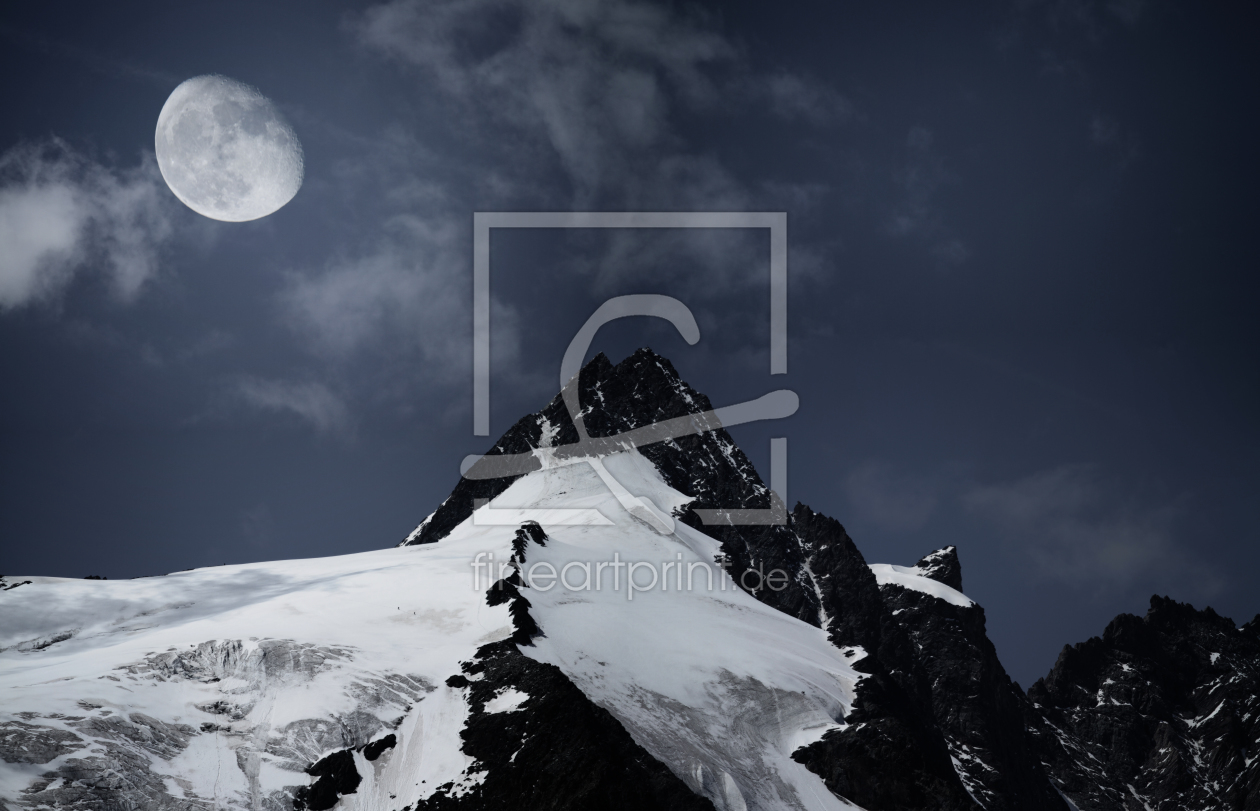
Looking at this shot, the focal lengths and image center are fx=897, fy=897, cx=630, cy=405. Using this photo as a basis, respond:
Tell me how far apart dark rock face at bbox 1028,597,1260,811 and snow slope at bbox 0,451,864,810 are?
76.6 m

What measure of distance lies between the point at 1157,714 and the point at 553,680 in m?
145

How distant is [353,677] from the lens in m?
63.0

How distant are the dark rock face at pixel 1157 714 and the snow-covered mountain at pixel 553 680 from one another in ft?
2.93

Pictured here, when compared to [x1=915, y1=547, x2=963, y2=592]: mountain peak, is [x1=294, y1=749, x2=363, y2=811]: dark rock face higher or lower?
lower

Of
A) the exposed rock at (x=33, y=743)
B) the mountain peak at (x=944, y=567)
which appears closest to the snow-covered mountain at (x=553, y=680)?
the exposed rock at (x=33, y=743)

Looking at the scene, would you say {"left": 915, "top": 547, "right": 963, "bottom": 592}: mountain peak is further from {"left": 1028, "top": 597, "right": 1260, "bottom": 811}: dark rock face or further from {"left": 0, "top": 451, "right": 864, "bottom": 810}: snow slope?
{"left": 0, "top": 451, "right": 864, "bottom": 810}: snow slope

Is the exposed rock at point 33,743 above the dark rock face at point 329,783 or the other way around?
above

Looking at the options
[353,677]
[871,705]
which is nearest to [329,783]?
[353,677]

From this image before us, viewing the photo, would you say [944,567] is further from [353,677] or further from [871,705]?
[353,677]

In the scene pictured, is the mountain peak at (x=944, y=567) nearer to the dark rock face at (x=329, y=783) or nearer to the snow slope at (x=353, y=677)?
the snow slope at (x=353, y=677)

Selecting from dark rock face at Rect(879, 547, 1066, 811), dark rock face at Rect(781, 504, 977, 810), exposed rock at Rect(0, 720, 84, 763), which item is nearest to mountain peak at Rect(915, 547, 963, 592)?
dark rock face at Rect(879, 547, 1066, 811)

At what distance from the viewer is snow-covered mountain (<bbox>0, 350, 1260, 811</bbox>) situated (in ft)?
171

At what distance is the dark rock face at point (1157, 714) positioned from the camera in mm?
147500

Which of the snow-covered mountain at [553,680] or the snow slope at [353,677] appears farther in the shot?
the snow-covered mountain at [553,680]
